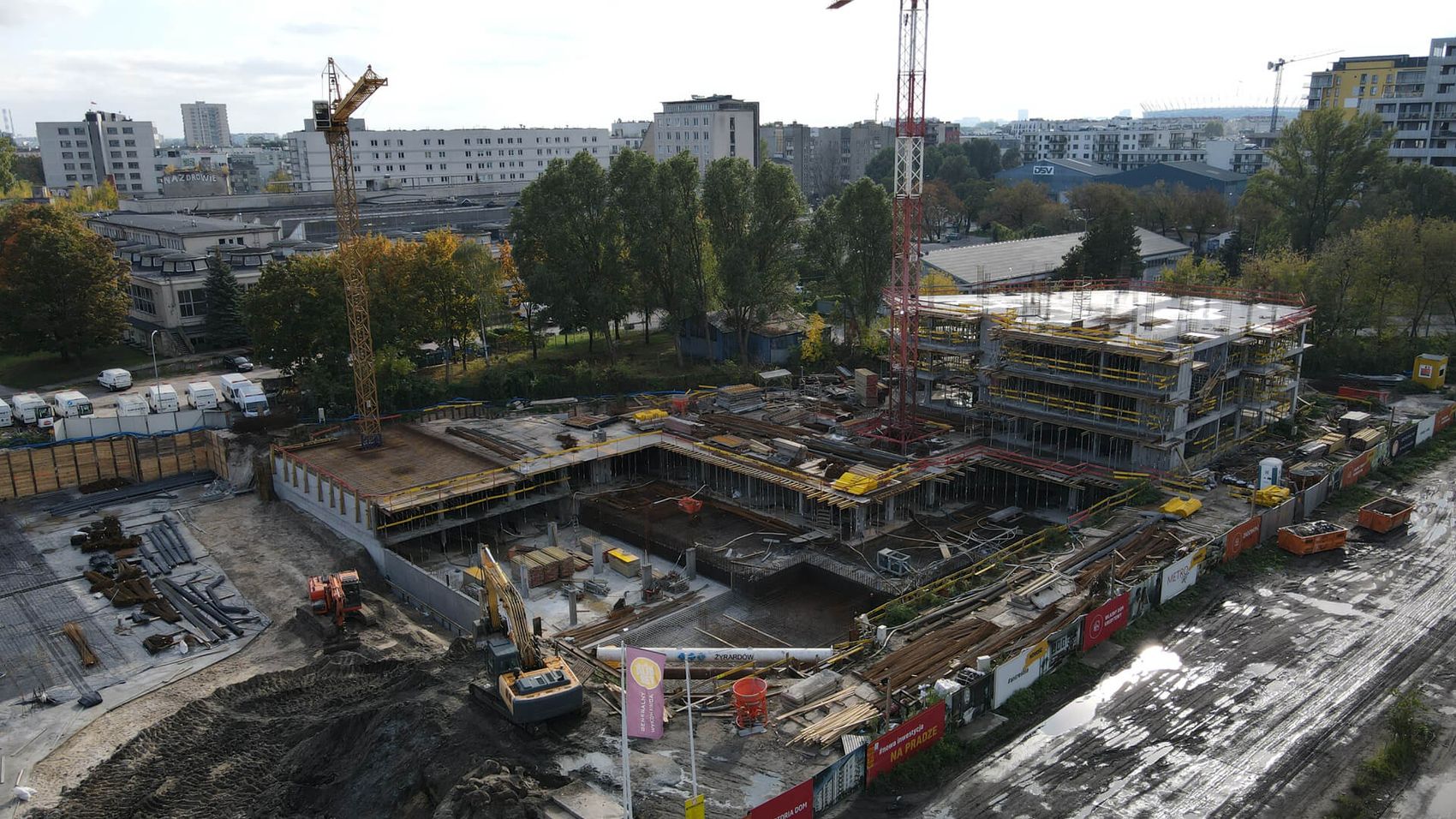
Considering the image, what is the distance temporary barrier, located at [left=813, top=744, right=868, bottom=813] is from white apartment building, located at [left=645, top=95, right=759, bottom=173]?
8885 cm

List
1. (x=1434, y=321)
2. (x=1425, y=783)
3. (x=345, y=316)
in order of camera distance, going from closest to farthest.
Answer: (x=1425, y=783) < (x=345, y=316) < (x=1434, y=321)

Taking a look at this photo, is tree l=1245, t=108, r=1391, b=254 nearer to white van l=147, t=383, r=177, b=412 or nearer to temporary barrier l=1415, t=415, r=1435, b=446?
temporary barrier l=1415, t=415, r=1435, b=446

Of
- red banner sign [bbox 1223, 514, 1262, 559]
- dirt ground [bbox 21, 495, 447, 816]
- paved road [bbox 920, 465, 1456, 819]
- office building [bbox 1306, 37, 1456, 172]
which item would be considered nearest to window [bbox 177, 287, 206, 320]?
dirt ground [bbox 21, 495, 447, 816]

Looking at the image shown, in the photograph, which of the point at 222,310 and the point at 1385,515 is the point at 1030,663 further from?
the point at 222,310

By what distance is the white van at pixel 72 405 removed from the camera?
143 ft

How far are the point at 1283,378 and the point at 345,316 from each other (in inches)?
1631

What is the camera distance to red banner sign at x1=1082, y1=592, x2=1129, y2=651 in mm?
25609

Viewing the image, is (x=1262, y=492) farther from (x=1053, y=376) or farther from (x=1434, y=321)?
(x=1434, y=321)

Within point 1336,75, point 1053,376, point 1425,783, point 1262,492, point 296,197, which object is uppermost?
point 1336,75

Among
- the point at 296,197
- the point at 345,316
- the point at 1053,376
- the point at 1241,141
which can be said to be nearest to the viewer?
the point at 1053,376

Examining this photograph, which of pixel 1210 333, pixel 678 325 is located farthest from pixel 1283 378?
pixel 678 325

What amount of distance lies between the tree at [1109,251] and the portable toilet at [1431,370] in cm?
1789

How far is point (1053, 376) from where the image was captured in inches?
1454

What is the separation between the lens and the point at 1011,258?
68.5 meters
